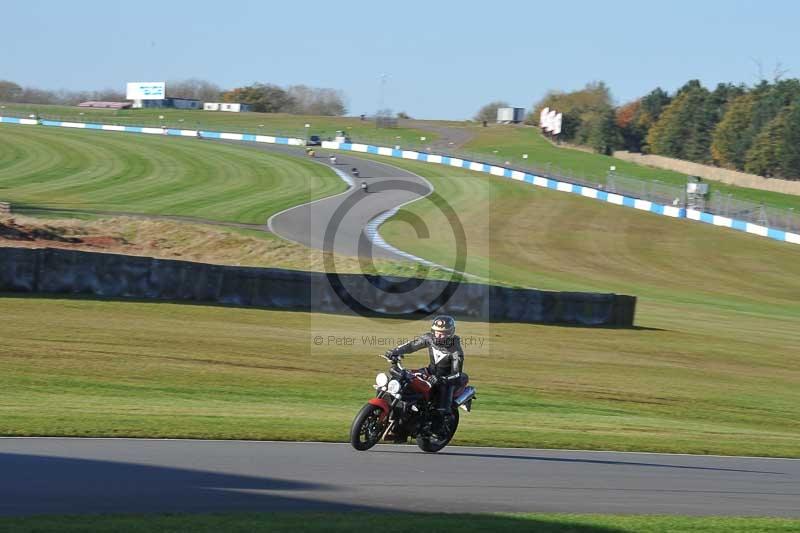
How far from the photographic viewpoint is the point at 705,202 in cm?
6266

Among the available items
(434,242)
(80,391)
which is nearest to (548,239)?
(434,242)

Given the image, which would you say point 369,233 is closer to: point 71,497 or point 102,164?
point 102,164

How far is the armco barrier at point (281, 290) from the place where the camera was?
2375cm

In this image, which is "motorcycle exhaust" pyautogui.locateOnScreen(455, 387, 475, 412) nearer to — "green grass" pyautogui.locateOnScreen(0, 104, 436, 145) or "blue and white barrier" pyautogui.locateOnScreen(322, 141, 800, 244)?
"blue and white barrier" pyautogui.locateOnScreen(322, 141, 800, 244)

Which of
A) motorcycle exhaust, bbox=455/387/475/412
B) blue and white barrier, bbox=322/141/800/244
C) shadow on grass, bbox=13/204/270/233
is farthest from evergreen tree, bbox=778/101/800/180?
motorcycle exhaust, bbox=455/387/475/412

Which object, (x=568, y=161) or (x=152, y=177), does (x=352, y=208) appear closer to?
(x=152, y=177)

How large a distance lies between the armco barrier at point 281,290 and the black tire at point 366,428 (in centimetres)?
1344

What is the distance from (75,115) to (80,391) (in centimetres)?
11742

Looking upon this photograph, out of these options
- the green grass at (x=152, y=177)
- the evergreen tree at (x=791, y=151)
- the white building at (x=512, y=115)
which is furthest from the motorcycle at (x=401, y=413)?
the white building at (x=512, y=115)

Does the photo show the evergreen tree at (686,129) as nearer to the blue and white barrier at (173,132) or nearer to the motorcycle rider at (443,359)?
the blue and white barrier at (173,132)

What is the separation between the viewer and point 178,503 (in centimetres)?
937

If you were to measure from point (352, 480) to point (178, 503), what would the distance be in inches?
86.5

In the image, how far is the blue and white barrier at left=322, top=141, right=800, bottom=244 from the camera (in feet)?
188

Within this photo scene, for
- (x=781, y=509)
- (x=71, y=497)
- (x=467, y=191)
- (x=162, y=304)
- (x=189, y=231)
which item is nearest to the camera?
(x=71, y=497)
